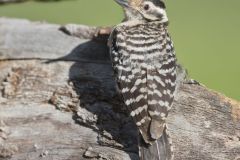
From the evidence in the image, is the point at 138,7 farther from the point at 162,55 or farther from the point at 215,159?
the point at 215,159

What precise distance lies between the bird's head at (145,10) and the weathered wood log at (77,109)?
444mm

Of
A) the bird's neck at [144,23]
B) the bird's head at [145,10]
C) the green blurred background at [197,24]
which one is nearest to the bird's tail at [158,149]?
the bird's neck at [144,23]

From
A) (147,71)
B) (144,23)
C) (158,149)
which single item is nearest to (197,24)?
(144,23)

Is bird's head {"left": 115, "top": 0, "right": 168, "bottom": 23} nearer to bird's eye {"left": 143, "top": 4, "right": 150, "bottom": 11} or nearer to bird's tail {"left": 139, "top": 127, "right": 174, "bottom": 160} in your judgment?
bird's eye {"left": 143, "top": 4, "right": 150, "bottom": 11}

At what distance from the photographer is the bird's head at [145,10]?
7410 mm

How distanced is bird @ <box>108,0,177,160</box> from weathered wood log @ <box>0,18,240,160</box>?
13 cm

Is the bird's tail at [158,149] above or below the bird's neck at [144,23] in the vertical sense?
below

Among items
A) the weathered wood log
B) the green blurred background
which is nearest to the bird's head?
the weathered wood log

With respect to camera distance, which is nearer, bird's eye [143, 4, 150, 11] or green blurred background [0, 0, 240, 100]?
bird's eye [143, 4, 150, 11]

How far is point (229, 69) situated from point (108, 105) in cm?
470

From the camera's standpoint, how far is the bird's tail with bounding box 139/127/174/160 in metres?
6.12

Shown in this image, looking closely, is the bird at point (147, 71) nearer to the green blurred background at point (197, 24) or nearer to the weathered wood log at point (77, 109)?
the weathered wood log at point (77, 109)

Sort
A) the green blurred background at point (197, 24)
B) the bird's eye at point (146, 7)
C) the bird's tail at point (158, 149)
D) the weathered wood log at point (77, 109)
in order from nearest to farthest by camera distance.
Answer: the bird's tail at point (158, 149) → the weathered wood log at point (77, 109) → the bird's eye at point (146, 7) → the green blurred background at point (197, 24)

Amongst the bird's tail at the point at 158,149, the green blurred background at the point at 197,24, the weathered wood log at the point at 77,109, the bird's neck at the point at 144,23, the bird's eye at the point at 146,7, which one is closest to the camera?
the bird's tail at the point at 158,149
